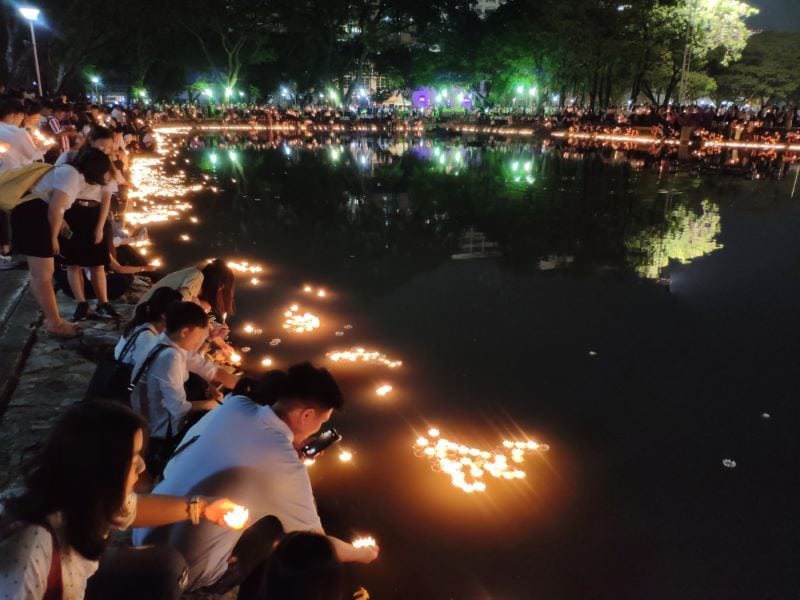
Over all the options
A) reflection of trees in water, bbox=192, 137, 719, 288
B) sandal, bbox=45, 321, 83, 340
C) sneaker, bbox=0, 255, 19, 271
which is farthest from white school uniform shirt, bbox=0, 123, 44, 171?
reflection of trees in water, bbox=192, 137, 719, 288

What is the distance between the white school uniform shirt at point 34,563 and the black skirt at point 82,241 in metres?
4.44

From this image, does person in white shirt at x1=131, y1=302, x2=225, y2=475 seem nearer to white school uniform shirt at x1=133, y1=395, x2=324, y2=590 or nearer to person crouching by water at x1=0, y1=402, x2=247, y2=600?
white school uniform shirt at x1=133, y1=395, x2=324, y2=590

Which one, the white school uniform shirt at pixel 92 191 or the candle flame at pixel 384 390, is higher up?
the white school uniform shirt at pixel 92 191

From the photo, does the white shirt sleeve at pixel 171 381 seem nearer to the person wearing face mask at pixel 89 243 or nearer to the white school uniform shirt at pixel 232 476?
the white school uniform shirt at pixel 232 476

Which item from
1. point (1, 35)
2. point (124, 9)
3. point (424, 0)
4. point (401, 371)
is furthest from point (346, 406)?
point (424, 0)

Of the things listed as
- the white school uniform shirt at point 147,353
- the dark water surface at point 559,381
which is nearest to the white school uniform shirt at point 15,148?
the dark water surface at point 559,381

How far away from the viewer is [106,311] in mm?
5934

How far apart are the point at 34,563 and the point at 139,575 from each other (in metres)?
0.64

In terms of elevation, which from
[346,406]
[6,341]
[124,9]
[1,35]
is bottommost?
[346,406]

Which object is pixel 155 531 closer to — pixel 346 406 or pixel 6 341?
pixel 346 406

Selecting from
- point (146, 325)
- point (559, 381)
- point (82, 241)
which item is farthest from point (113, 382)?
point (559, 381)

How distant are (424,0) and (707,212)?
44538 millimetres

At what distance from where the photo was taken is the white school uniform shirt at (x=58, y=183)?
192 inches

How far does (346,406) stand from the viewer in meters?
4.96
